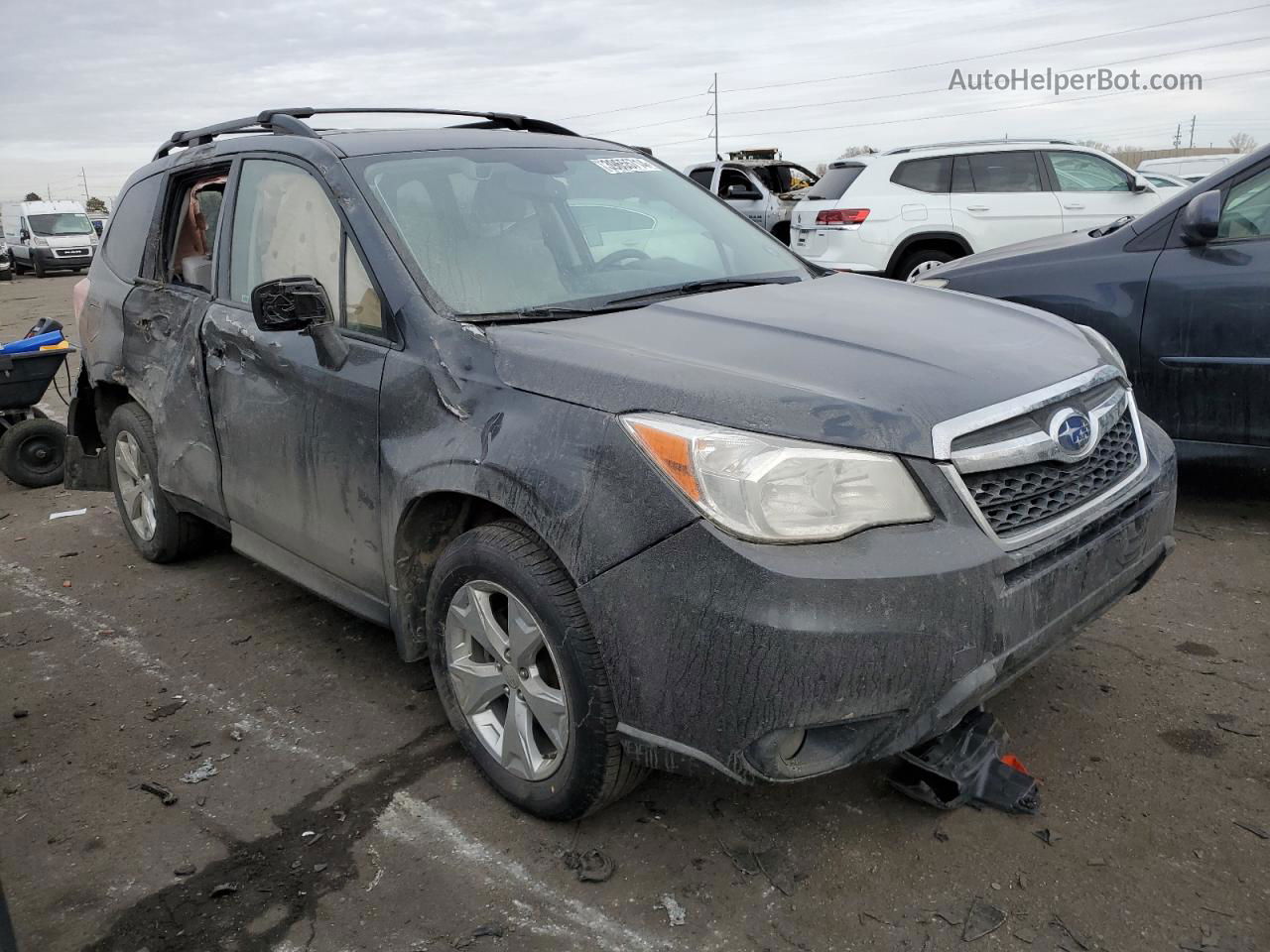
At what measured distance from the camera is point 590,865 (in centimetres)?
258

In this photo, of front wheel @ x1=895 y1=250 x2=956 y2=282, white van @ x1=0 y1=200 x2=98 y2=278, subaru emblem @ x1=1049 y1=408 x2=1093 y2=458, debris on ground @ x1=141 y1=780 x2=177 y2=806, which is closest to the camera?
subaru emblem @ x1=1049 y1=408 x2=1093 y2=458

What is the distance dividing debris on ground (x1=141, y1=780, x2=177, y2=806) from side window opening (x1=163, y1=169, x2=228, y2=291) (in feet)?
6.60

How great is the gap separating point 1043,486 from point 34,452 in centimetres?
619

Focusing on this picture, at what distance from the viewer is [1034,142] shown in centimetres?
1040

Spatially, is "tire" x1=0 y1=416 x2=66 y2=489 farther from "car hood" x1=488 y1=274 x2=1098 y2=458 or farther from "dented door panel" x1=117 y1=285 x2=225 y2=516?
"car hood" x1=488 y1=274 x2=1098 y2=458

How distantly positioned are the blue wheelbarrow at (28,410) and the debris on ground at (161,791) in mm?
3958

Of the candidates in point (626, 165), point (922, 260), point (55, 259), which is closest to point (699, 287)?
point (626, 165)

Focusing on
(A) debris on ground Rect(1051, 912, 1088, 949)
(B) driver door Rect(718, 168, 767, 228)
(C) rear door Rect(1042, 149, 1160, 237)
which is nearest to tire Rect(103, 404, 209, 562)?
(A) debris on ground Rect(1051, 912, 1088, 949)

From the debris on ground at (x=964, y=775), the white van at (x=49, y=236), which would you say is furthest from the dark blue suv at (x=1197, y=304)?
the white van at (x=49, y=236)

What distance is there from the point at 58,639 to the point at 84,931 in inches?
79.9

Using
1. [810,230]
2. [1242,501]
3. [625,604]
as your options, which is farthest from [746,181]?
[625,604]

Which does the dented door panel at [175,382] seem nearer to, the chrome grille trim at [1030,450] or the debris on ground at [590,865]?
the debris on ground at [590,865]

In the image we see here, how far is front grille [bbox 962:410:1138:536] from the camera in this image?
2.29m

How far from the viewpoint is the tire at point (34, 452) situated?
6367mm
